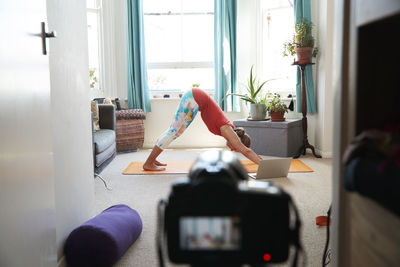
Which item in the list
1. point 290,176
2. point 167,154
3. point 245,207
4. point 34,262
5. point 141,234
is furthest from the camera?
point 167,154

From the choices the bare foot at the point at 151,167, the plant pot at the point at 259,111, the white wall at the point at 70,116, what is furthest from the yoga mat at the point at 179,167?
the white wall at the point at 70,116

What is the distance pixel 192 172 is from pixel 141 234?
1.86 m

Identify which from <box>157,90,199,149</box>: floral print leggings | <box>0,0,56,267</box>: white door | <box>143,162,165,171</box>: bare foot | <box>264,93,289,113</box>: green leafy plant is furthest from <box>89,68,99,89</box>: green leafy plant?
<box>0,0,56,267</box>: white door

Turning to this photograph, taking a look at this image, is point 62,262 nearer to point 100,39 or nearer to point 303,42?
point 303,42

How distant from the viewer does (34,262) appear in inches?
54.1

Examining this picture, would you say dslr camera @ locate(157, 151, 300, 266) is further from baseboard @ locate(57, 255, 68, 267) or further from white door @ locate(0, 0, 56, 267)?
baseboard @ locate(57, 255, 68, 267)

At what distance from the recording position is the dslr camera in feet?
1.48

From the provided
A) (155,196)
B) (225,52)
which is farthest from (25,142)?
(225,52)

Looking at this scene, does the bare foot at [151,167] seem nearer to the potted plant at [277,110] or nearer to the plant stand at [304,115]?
the potted plant at [277,110]

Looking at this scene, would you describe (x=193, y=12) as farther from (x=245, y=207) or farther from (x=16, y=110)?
(x=245, y=207)

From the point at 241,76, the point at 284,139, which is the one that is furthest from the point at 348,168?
the point at 241,76

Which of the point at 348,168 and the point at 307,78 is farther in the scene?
the point at 307,78

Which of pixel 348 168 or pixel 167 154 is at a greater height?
pixel 348 168

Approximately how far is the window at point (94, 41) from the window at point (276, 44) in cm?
231
